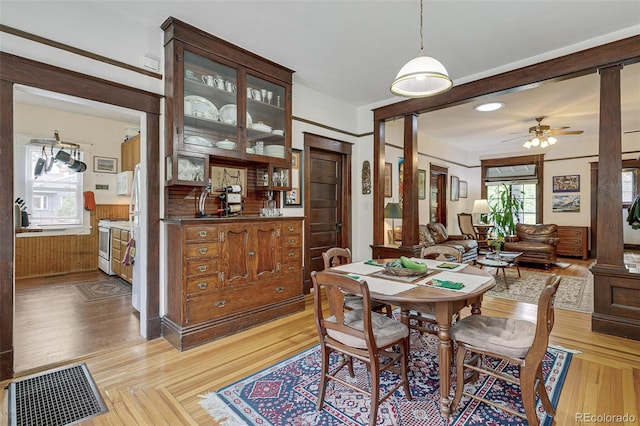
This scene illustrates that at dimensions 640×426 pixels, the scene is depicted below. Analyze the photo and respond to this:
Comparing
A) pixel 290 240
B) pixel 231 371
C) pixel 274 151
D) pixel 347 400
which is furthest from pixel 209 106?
pixel 347 400

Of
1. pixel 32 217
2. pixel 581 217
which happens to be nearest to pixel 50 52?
pixel 32 217

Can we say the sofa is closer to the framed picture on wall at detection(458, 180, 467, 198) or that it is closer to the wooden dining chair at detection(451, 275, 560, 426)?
the framed picture on wall at detection(458, 180, 467, 198)

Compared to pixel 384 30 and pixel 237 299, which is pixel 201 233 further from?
pixel 384 30

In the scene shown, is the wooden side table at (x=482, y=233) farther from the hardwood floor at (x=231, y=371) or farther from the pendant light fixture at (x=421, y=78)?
the pendant light fixture at (x=421, y=78)

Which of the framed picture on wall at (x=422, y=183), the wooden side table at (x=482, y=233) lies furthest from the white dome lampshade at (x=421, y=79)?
the wooden side table at (x=482, y=233)

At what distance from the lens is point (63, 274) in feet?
18.7

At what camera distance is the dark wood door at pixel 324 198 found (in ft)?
14.9

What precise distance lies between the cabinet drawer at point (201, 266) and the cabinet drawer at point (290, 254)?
865 millimetres

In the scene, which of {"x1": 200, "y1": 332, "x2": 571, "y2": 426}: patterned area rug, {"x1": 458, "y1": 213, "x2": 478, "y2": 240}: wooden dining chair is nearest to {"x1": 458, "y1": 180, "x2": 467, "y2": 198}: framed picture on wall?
{"x1": 458, "y1": 213, "x2": 478, "y2": 240}: wooden dining chair

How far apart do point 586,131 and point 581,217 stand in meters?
2.14

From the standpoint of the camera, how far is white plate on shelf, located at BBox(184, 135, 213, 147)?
9.82ft

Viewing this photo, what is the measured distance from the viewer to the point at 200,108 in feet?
10.2

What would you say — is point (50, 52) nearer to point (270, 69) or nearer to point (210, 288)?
point (270, 69)

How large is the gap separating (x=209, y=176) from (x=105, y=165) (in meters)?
4.21
